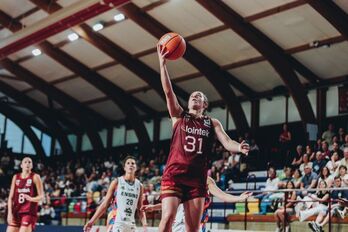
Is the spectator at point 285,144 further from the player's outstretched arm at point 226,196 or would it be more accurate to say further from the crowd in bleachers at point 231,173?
the player's outstretched arm at point 226,196

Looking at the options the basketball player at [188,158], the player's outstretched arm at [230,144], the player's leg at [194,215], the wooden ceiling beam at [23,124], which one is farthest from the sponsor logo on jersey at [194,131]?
the wooden ceiling beam at [23,124]

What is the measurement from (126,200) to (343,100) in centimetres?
1317

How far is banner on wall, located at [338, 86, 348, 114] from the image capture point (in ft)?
65.4

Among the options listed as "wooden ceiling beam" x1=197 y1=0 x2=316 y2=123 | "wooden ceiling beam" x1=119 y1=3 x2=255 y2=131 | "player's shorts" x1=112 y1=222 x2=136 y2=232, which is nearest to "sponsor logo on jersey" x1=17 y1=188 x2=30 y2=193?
"player's shorts" x1=112 y1=222 x2=136 y2=232

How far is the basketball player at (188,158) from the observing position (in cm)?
576

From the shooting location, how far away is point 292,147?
754 inches

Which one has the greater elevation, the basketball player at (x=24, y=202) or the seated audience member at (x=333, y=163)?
the seated audience member at (x=333, y=163)

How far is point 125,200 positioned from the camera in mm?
8500

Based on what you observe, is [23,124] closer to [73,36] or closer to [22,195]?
[73,36]

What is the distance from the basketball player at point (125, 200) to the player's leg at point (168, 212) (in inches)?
103

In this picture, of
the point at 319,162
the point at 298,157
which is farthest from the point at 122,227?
the point at 298,157

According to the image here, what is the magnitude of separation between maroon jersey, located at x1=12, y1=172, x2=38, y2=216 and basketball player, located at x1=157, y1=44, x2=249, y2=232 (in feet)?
15.9

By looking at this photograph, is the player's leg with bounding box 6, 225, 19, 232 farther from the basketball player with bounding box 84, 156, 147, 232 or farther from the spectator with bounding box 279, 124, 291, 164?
the spectator with bounding box 279, 124, 291, 164

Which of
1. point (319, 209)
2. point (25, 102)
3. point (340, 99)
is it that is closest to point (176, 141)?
point (319, 209)
